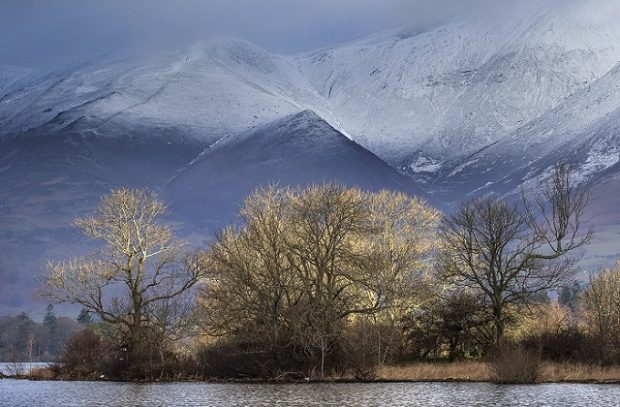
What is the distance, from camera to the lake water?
4566 cm

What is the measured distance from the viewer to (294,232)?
2891 inches

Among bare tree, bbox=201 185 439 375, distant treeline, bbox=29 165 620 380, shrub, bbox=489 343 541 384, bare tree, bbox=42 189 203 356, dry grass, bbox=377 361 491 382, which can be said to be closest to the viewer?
shrub, bbox=489 343 541 384

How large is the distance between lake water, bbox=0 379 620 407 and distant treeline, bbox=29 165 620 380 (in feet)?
19.0

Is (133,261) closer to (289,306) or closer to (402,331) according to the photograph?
(289,306)

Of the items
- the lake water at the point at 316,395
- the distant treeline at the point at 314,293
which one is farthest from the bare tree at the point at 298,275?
the lake water at the point at 316,395

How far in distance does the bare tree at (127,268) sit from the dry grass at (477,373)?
19557 millimetres

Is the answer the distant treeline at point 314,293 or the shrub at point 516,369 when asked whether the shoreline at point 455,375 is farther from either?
the distant treeline at point 314,293

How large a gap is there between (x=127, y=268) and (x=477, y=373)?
31.4m

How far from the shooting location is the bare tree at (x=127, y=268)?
247 feet

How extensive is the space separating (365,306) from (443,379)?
1194 cm

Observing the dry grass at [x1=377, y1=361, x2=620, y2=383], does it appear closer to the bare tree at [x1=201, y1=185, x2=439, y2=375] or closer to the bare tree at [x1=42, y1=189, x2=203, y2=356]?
the bare tree at [x1=201, y1=185, x2=439, y2=375]

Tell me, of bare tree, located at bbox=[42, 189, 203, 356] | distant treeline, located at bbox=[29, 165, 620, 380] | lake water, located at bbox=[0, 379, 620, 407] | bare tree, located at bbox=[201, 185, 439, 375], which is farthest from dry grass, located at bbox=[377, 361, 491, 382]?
bare tree, located at bbox=[42, 189, 203, 356]

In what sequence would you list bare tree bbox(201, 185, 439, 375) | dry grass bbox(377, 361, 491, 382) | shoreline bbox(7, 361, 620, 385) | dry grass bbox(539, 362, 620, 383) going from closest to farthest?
dry grass bbox(539, 362, 620, 383)
shoreline bbox(7, 361, 620, 385)
dry grass bbox(377, 361, 491, 382)
bare tree bbox(201, 185, 439, 375)

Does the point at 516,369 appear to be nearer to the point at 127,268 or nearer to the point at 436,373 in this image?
the point at 436,373
